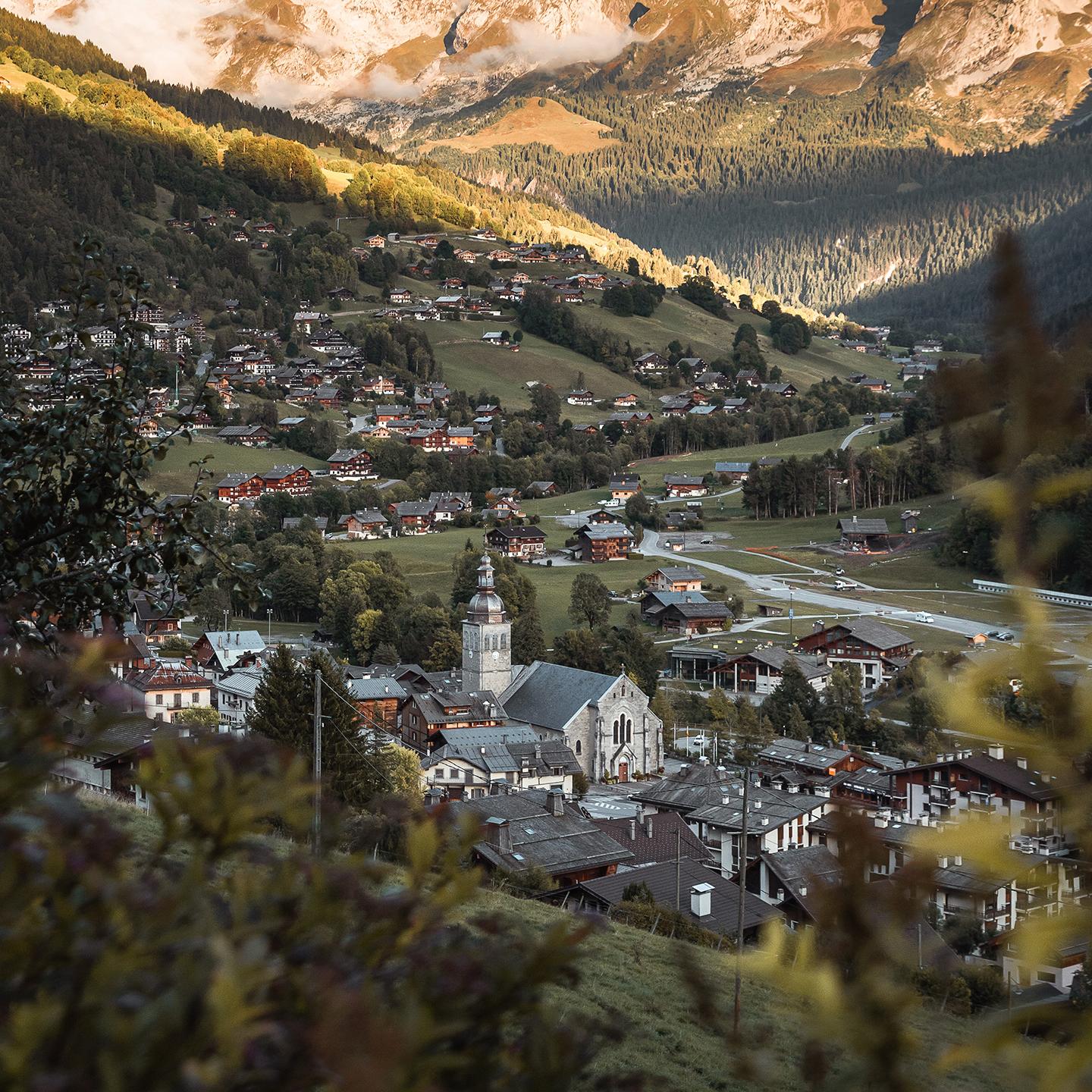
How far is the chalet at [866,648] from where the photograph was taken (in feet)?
141

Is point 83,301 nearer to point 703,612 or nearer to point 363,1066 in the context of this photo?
point 363,1066

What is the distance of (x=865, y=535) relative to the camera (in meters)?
64.4

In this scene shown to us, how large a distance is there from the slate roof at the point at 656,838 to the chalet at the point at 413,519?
136 feet

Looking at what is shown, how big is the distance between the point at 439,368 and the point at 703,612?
55130mm

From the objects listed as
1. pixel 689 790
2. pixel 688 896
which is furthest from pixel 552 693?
pixel 688 896

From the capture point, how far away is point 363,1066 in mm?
1268

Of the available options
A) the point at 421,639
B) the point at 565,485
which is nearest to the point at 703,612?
the point at 421,639

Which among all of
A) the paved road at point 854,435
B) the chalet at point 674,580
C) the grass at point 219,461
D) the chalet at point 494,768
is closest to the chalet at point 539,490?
the grass at point 219,461

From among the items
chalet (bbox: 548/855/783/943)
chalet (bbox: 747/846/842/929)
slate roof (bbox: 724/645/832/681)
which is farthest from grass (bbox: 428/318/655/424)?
chalet (bbox: 548/855/783/943)

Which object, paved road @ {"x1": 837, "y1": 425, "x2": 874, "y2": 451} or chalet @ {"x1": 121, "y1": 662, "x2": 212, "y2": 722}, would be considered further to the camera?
paved road @ {"x1": 837, "y1": 425, "x2": 874, "y2": 451}

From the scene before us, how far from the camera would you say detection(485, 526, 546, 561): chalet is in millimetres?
62781

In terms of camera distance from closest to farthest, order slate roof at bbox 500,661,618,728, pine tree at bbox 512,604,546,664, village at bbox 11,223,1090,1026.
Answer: village at bbox 11,223,1090,1026 → slate roof at bbox 500,661,618,728 → pine tree at bbox 512,604,546,664

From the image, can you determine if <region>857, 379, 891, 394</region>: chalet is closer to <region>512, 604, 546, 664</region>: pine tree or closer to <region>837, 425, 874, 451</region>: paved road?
<region>837, 425, 874, 451</region>: paved road

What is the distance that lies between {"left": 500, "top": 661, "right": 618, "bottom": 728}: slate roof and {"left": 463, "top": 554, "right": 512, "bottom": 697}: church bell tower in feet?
1.89
